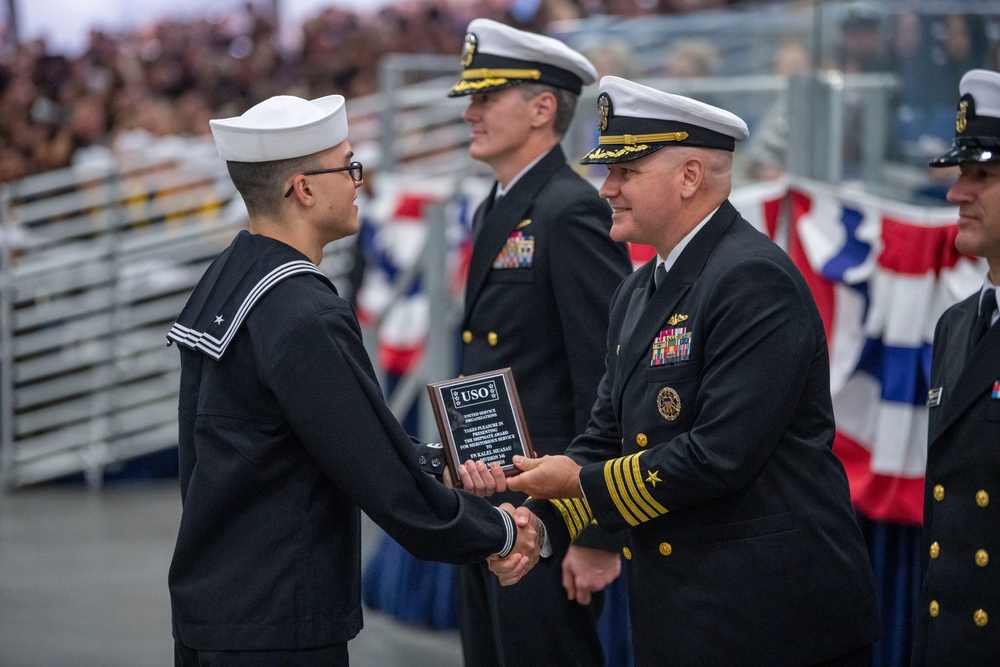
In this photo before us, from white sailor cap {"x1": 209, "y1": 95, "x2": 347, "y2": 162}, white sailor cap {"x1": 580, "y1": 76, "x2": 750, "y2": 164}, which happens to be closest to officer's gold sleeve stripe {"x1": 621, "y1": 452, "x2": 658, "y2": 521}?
white sailor cap {"x1": 580, "y1": 76, "x2": 750, "y2": 164}

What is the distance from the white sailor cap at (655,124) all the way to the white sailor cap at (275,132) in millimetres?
549

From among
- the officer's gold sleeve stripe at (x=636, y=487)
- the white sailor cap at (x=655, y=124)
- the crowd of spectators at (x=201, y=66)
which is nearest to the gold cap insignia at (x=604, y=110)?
the white sailor cap at (x=655, y=124)

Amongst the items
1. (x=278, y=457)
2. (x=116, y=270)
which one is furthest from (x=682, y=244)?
(x=116, y=270)

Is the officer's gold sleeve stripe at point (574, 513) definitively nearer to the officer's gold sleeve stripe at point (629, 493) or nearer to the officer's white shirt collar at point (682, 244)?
the officer's gold sleeve stripe at point (629, 493)

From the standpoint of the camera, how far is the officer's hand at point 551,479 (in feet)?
8.96

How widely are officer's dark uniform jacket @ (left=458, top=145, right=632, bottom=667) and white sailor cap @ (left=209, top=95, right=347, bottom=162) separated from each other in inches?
33.0

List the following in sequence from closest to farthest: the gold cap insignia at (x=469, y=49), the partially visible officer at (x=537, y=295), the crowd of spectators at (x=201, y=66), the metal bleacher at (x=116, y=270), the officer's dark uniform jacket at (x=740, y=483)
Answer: the officer's dark uniform jacket at (x=740, y=483) → the partially visible officer at (x=537, y=295) → the gold cap insignia at (x=469, y=49) → the metal bleacher at (x=116, y=270) → the crowd of spectators at (x=201, y=66)

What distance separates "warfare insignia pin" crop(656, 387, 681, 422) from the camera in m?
2.46

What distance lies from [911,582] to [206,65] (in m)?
10.2

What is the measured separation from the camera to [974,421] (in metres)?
2.50

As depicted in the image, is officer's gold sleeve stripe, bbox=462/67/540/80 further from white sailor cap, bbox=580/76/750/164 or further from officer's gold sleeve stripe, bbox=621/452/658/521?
officer's gold sleeve stripe, bbox=621/452/658/521

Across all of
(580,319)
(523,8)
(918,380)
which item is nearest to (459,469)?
(580,319)

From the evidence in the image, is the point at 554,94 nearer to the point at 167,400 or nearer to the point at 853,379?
the point at 853,379

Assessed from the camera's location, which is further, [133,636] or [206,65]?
[206,65]
